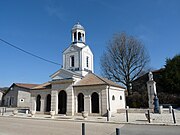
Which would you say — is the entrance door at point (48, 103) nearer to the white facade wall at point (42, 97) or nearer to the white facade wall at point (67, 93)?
the white facade wall at point (42, 97)

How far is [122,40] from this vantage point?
110ft

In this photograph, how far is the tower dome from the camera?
2984 cm

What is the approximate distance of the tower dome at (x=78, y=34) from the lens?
29844 mm

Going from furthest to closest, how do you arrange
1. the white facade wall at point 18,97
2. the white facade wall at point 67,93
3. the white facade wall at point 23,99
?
the white facade wall at point 18,97 < the white facade wall at point 23,99 < the white facade wall at point 67,93

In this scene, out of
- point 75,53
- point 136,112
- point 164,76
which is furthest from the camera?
point 164,76

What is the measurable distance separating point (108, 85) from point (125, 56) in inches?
520

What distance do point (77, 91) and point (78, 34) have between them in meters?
11.9

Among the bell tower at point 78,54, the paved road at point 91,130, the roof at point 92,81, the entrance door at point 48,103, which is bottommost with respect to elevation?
the paved road at point 91,130

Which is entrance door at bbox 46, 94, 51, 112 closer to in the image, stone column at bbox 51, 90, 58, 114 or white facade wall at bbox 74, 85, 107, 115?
stone column at bbox 51, 90, 58, 114

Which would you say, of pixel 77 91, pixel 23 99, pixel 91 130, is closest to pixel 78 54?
pixel 77 91

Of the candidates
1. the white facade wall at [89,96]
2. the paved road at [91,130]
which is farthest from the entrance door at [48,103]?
the paved road at [91,130]

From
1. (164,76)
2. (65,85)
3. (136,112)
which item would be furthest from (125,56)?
(65,85)

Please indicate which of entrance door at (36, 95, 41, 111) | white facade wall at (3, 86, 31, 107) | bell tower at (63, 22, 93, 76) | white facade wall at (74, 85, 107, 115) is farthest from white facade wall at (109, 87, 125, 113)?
white facade wall at (3, 86, 31, 107)

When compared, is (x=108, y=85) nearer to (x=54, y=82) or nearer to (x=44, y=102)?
(x=54, y=82)
